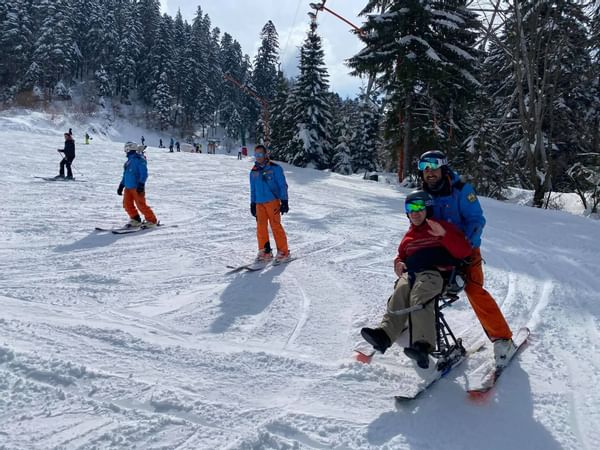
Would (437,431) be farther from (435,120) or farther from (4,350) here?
(435,120)

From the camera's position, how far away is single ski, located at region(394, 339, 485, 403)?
10.2 ft

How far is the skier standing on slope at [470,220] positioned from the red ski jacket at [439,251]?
0.17 m

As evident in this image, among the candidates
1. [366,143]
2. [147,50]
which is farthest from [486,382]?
[147,50]

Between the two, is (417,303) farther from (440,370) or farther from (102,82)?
(102,82)

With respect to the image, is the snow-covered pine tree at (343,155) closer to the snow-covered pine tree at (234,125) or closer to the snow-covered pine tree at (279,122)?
the snow-covered pine tree at (279,122)

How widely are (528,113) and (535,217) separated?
844 centimetres

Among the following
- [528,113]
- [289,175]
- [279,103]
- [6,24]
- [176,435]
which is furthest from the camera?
[6,24]

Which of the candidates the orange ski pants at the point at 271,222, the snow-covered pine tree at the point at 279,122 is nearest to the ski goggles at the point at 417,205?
the orange ski pants at the point at 271,222

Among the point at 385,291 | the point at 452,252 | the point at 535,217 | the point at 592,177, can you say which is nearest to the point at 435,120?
the point at 592,177

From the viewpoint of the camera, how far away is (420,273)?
3.49 meters

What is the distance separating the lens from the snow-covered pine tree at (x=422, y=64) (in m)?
18.8

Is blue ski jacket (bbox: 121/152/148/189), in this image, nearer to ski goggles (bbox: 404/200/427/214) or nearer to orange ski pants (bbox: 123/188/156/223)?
orange ski pants (bbox: 123/188/156/223)

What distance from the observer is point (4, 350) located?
3.41 metres

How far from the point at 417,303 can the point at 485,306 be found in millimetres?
719
